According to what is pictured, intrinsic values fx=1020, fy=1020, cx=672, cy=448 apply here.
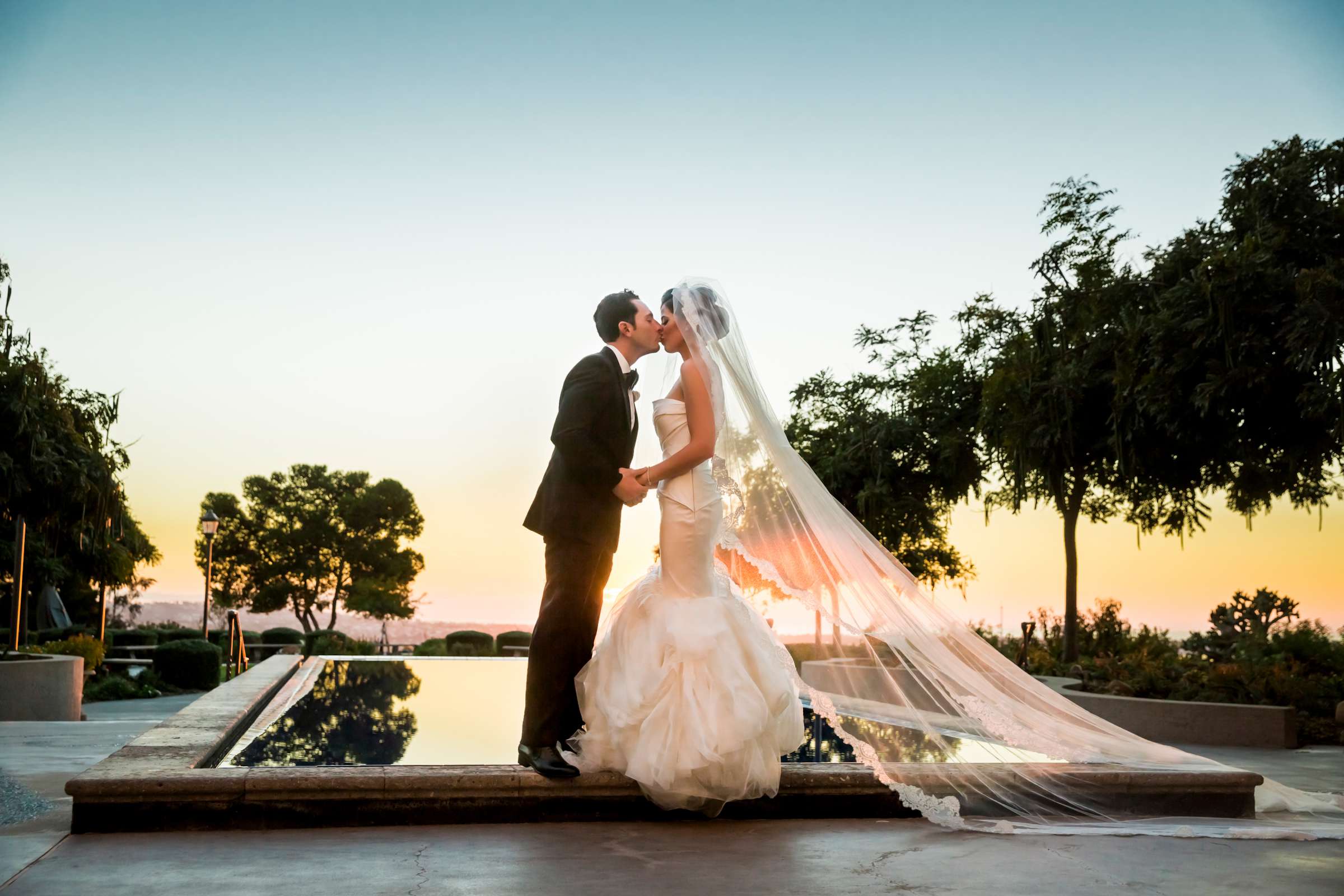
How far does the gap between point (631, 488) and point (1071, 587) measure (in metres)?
13.3

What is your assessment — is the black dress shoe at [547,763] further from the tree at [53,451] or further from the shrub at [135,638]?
the shrub at [135,638]

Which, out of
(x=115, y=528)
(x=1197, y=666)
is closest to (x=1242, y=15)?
(x=1197, y=666)

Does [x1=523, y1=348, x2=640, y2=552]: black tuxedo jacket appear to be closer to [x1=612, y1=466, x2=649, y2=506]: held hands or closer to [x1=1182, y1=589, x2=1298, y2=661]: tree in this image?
[x1=612, y1=466, x2=649, y2=506]: held hands

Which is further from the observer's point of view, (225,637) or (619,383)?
(225,637)

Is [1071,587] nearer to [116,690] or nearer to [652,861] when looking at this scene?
[652,861]

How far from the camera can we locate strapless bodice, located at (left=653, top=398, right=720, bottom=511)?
4.79m

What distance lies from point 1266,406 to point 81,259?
61.9ft

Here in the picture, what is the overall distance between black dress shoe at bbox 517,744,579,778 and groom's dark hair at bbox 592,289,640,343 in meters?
1.97

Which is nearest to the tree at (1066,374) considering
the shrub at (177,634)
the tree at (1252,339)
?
the tree at (1252,339)

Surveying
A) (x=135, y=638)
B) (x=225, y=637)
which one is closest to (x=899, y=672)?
(x=225, y=637)

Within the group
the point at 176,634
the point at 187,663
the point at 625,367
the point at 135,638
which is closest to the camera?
the point at 625,367

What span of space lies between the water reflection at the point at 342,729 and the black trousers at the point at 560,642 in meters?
0.88

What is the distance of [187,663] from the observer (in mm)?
24594

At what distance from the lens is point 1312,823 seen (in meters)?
4.77
